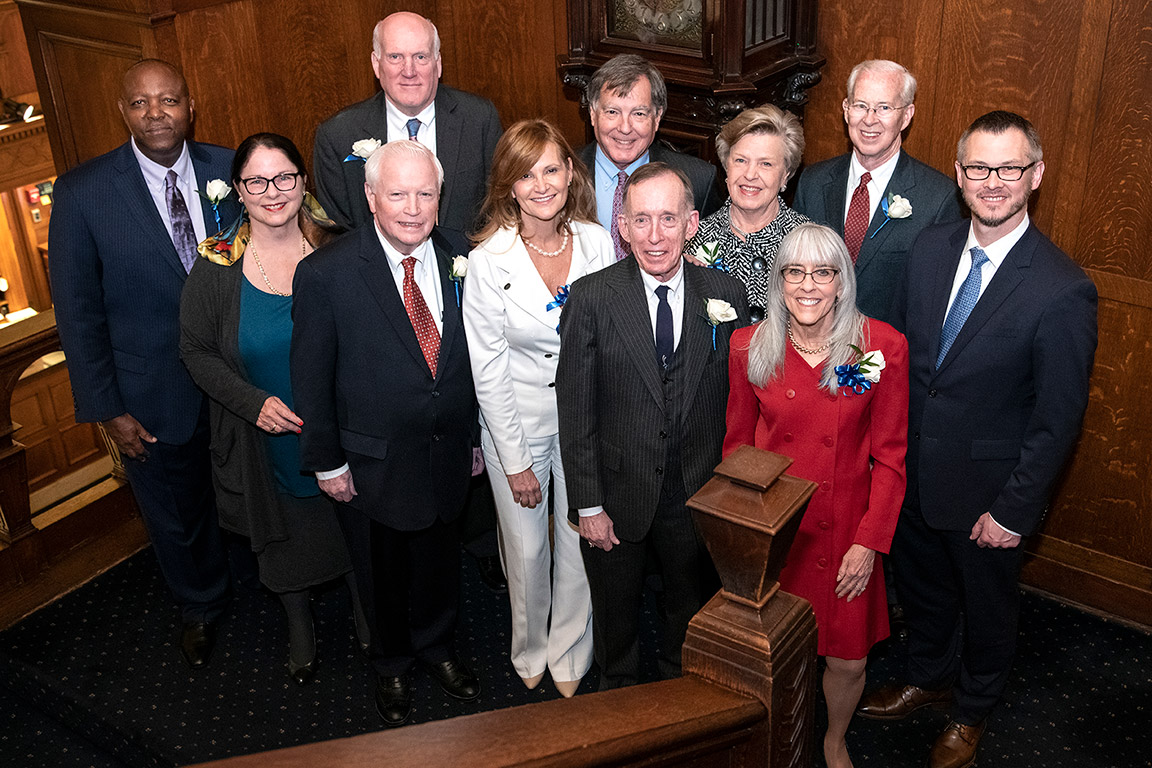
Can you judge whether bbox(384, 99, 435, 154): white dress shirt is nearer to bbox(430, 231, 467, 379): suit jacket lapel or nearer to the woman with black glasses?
the woman with black glasses

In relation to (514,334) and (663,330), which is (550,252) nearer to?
(514,334)

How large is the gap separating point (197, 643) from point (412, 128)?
2.03 m

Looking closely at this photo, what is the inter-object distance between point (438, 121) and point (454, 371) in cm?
113

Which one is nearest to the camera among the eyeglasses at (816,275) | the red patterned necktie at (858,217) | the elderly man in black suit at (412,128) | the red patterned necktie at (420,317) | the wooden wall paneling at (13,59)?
the eyeglasses at (816,275)

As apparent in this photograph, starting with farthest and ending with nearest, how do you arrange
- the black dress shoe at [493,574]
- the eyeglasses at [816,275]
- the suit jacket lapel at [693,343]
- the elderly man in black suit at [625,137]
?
the black dress shoe at [493,574] → the elderly man in black suit at [625,137] → the suit jacket lapel at [693,343] → the eyeglasses at [816,275]

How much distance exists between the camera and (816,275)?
292 centimetres

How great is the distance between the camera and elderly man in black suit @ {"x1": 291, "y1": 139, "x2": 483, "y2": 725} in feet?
10.5

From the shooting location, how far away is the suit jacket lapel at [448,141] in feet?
13.1

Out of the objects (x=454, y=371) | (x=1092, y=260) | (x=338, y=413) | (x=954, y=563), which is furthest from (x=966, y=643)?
(x=338, y=413)

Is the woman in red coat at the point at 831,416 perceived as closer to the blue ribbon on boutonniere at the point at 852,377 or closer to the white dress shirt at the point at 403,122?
the blue ribbon on boutonniere at the point at 852,377

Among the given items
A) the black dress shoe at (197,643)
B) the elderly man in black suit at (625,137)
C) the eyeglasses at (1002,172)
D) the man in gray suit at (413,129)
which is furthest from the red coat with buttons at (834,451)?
the black dress shoe at (197,643)

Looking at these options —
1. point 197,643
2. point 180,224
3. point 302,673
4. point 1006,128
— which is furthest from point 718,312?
point 197,643

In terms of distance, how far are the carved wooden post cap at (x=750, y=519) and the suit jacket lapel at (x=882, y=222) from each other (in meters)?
1.66

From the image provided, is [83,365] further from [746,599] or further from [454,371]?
[746,599]
